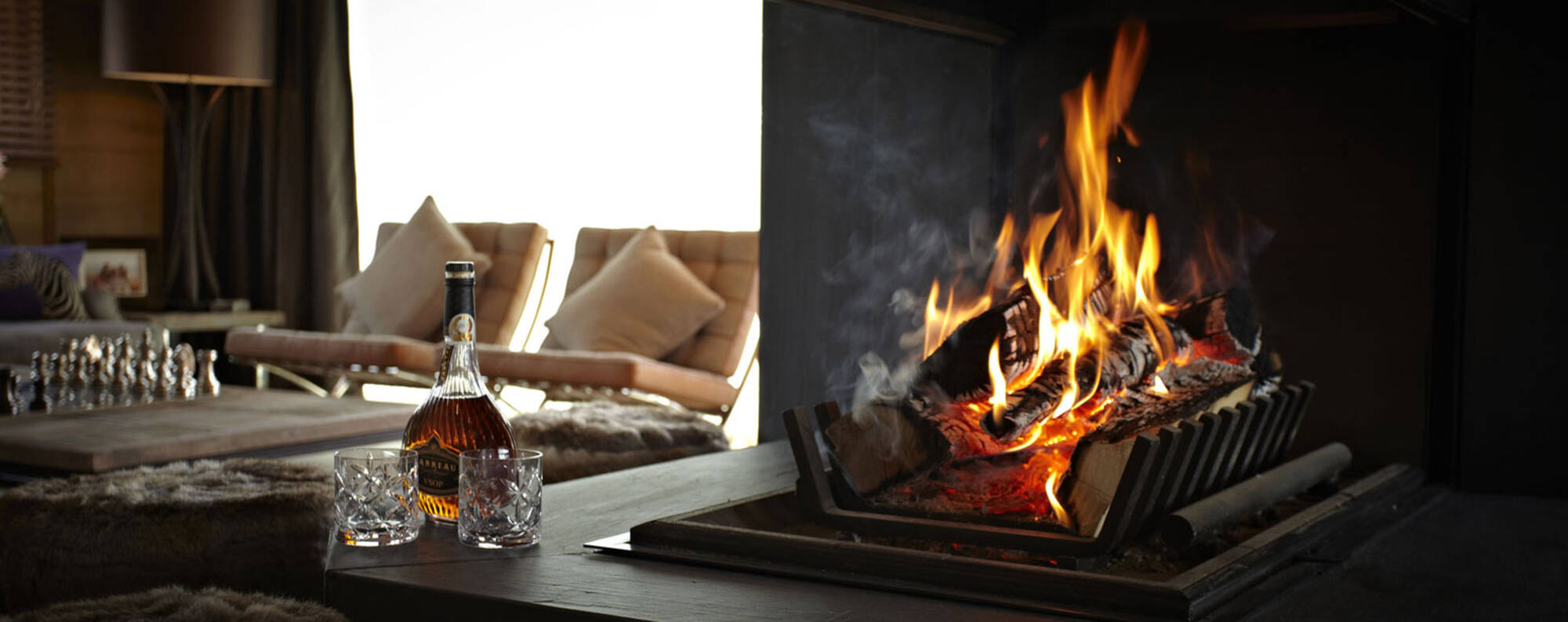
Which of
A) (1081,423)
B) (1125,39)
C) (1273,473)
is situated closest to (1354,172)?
(1125,39)

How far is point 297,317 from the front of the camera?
6.38 metres

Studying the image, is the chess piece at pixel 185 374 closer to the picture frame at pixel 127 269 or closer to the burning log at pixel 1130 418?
the burning log at pixel 1130 418

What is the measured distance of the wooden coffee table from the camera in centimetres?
261

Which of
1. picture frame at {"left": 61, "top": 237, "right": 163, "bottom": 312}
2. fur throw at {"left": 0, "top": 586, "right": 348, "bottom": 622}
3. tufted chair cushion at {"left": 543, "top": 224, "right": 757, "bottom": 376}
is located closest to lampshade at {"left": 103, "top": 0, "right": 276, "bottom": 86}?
picture frame at {"left": 61, "top": 237, "right": 163, "bottom": 312}

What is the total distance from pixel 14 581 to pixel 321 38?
4.71 m

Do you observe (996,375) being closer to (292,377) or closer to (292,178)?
(292,377)

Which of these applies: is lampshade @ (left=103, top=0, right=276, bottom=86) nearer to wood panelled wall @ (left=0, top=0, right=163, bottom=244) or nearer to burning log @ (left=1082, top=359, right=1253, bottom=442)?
wood panelled wall @ (left=0, top=0, right=163, bottom=244)

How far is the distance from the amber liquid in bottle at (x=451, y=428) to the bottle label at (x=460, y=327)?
20 millimetres

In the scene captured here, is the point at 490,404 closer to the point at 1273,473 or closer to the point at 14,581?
the point at 14,581

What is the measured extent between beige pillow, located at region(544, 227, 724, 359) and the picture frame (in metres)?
2.47

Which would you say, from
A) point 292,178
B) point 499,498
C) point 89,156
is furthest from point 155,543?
point 89,156

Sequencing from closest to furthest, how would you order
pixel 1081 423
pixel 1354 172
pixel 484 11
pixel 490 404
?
1. pixel 490 404
2. pixel 1081 423
3. pixel 1354 172
4. pixel 484 11

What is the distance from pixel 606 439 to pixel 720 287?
236 cm

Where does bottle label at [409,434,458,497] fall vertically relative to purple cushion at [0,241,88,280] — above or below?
below
